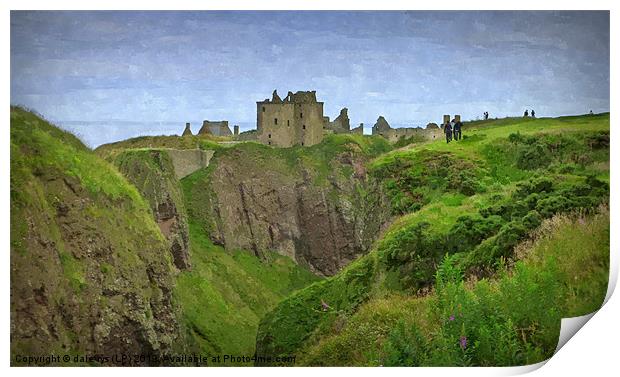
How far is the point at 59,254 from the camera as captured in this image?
1762 centimetres

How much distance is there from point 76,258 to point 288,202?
51.2 m

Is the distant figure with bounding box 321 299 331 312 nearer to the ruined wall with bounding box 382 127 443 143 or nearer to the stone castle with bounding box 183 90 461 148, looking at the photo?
the stone castle with bounding box 183 90 461 148

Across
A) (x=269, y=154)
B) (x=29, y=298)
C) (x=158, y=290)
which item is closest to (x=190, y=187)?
(x=269, y=154)

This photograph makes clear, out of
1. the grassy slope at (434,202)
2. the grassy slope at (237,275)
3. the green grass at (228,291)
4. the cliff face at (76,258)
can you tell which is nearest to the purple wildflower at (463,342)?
the grassy slope at (434,202)

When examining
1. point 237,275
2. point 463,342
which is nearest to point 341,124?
point 237,275

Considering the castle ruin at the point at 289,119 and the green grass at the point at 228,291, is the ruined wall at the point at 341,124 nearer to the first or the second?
the castle ruin at the point at 289,119

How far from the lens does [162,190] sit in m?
50.7

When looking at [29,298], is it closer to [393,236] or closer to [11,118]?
[11,118]

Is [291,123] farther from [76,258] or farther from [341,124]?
[76,258]

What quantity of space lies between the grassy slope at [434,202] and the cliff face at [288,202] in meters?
36.9

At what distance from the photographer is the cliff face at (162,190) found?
48094 mm

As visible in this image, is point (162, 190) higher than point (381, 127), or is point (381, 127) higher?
point (381, 127)
